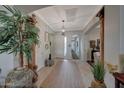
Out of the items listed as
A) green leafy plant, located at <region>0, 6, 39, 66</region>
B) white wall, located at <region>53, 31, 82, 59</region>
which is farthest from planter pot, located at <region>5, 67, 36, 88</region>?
white wall, located at <region>53, 31, 82, 59</region>

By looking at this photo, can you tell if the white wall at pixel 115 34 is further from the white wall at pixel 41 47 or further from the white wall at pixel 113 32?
the white wall at pixel 41 47

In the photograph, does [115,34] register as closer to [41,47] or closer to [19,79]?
[19,79]

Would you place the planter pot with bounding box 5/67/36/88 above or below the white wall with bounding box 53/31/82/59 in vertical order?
below

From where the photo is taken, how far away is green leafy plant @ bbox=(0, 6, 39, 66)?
2.11 meters

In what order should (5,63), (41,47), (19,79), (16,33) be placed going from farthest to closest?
(41,47)
(5,63)
(16,33)
(19,79)

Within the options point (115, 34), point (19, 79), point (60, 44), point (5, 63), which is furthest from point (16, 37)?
point (60, 44)

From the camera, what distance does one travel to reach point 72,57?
9.26m

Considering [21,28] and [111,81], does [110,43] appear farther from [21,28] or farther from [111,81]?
[21,28]

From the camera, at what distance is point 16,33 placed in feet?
7.06

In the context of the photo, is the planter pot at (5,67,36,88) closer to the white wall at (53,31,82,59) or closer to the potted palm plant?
the potted palm plant

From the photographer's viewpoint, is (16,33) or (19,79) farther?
(16,33)

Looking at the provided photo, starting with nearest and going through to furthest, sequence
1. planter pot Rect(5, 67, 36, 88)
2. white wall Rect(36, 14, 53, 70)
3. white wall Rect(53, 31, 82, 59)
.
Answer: planter pot Rect(5, 67, 36, 88) → white wall Rect(36, 14, 53, 70) → white wall Rect(53, 31, 82, 59)

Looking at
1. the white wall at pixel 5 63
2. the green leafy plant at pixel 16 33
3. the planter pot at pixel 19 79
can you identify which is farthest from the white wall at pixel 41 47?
the planter pot at pixel 19 79

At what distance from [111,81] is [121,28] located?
1220 mm
